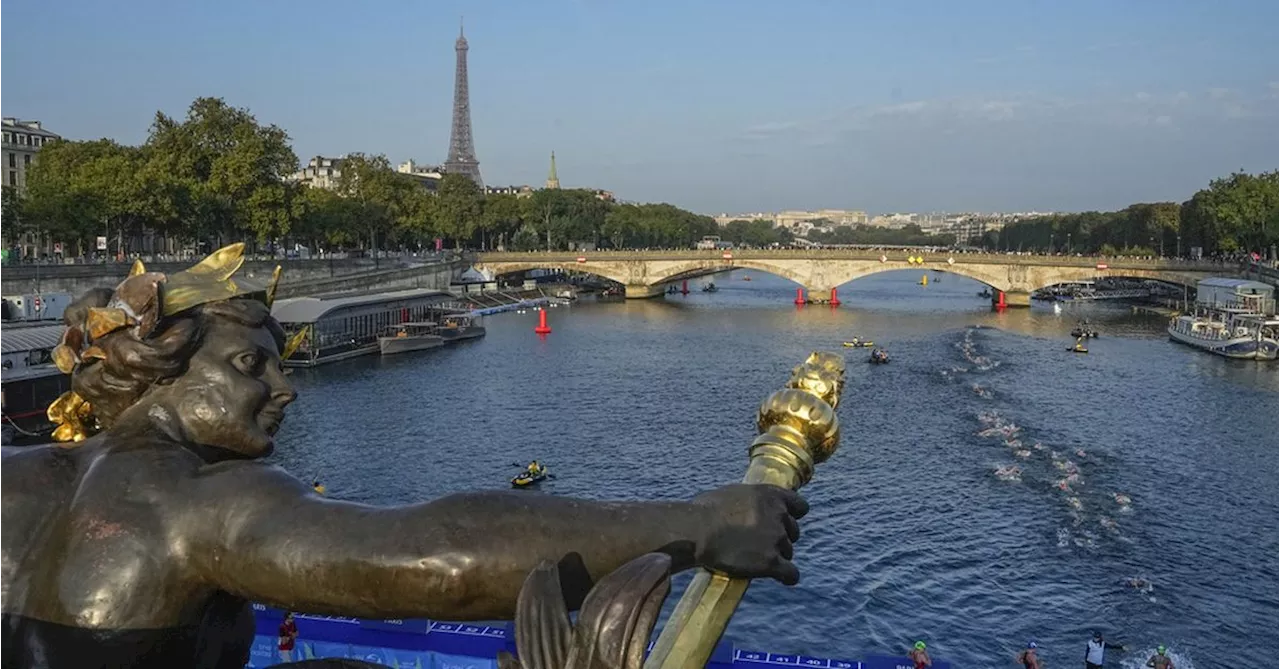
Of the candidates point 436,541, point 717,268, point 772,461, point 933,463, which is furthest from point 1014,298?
point 436,541

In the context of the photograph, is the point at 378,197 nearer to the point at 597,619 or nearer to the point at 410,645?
the point at 410,645

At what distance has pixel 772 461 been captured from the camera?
271 centimetres

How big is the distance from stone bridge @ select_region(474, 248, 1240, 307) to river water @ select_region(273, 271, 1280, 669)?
21793 millimetres

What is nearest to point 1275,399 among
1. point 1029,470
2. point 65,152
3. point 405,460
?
point 1029,470

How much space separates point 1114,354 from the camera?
57.9m

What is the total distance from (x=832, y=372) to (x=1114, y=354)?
198 feet

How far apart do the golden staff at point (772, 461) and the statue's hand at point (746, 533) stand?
0.09m

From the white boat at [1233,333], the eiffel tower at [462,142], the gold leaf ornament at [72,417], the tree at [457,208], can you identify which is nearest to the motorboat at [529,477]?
the gold leaf ornament at [72,417]

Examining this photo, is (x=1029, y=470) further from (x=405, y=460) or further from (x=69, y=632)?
(x=69, y=632)

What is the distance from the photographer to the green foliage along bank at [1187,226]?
271ft

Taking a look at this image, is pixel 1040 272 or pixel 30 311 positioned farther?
pixel 1040 272

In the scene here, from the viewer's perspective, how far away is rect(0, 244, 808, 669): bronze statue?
2.18m

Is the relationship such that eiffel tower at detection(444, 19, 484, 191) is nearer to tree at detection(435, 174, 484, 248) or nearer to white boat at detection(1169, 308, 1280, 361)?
tree at detection(435, 174, 484, 248)

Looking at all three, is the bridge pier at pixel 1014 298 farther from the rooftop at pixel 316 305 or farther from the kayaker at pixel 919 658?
the kayaker at pixel 919 658
